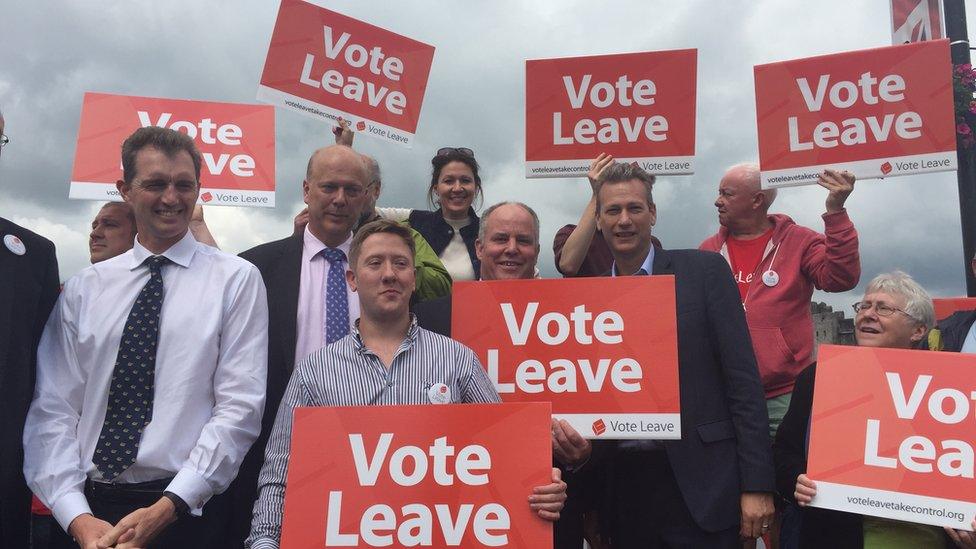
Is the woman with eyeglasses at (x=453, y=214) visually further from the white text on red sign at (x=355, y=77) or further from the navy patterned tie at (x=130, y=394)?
the navy patterned tie at (x=130, y=394)

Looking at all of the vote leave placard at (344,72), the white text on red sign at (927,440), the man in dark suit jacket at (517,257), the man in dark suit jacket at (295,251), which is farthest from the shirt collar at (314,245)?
the white text on red sign at (927,440)

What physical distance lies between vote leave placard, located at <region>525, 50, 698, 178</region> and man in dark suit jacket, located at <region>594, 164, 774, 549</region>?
2.06 m

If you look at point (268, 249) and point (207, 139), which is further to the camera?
point (207, 139)

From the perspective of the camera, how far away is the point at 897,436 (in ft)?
11.1

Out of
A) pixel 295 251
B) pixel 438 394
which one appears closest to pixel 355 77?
pixel 295 251

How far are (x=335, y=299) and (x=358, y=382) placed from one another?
88 centimetres

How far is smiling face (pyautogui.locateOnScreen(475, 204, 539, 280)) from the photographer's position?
409 centimetres

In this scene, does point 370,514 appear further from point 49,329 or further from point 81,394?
point 49,329

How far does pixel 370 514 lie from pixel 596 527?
6.33 ft

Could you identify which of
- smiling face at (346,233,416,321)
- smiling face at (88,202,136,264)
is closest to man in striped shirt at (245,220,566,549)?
smiling face at (346,233,416,321)

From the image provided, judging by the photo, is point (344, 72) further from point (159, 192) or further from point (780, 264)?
point (780, 264)

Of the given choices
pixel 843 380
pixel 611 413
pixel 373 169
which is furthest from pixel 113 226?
pixel 843 380

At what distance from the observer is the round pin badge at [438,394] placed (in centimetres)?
313

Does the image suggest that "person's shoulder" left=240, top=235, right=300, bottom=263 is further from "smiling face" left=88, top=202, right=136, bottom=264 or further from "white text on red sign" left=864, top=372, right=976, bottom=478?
"white text on red sign" left=864, top=372, right=976, bottom=478
